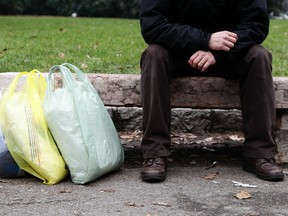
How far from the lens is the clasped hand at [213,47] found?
319 centimetres

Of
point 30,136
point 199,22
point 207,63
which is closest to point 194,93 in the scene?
point 207,63

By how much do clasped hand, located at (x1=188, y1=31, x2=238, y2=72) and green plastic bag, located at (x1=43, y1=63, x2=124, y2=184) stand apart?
58 centimetres

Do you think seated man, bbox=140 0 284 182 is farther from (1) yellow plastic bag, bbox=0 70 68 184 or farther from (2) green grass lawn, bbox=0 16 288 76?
(2) green grass lawn, bbox=0 16 288 76

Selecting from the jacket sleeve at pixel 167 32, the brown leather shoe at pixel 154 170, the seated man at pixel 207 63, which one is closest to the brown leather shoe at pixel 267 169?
the seated man at pixel 207 63

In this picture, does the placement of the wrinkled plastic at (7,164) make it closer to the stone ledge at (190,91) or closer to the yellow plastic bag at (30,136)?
the yellow plastic bag at (30,136)

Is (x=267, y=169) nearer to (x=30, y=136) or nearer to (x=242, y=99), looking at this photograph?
(x=242, y=99)

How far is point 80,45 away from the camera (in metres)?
6.62

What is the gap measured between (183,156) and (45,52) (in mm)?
2600

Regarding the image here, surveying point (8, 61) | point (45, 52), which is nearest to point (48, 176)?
point (8, 61)

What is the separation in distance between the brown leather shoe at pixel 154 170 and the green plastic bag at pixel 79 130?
179 millimetres

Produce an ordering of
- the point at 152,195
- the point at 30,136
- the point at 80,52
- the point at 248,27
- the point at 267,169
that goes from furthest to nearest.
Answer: the point at 80,52 → the point at 248,27 → the point at 267,169 → the point at 30,136 → the point at 152,195

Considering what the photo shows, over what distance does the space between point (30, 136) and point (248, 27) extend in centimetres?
131

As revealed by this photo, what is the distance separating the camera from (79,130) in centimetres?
308

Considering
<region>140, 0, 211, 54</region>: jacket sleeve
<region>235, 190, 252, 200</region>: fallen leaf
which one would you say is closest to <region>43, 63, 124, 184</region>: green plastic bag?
<region>140, 0, 211, 54</region>: jacket sleeve
